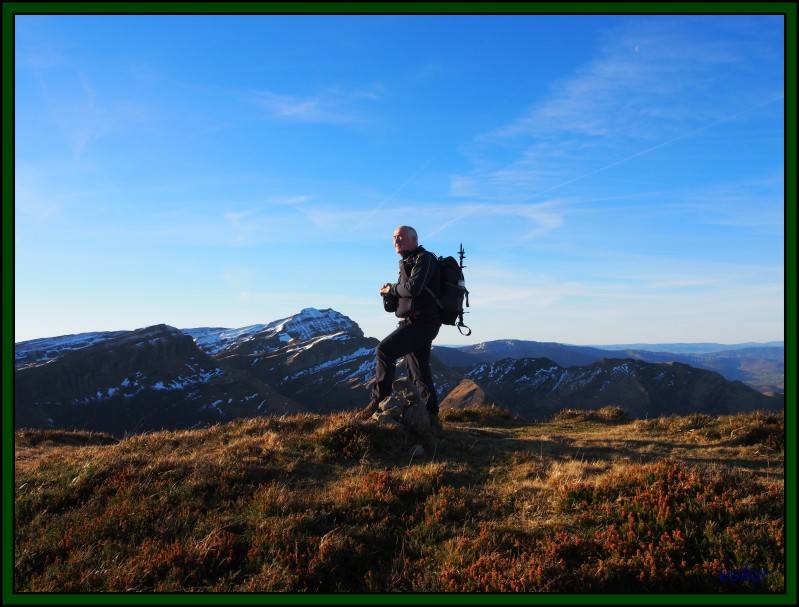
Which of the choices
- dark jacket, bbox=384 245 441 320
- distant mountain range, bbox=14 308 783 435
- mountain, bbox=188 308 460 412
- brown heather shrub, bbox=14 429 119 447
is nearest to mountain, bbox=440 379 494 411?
distant mountain range, bbox=14 308 783 435

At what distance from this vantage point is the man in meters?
9.31

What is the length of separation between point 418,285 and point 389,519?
13.8 ft

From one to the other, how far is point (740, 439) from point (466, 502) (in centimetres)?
725

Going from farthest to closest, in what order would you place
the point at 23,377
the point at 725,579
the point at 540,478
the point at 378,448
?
the point at 23,377 → the point at 378,448 → the point at 540,478 → the point at 725,579

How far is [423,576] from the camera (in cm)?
496

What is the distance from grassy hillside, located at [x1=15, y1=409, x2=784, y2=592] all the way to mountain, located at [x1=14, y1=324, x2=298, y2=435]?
86.0 m

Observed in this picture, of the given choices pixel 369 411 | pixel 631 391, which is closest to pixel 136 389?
pixel 631 391

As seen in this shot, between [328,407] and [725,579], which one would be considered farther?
[328,407]

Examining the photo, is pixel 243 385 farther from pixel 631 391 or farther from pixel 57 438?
pixel 57 438

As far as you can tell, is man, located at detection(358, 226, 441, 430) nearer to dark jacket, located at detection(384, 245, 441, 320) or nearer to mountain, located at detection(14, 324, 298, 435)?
dark jacket, located at detection(384, 245, 441, 320)

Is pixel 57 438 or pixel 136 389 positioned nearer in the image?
pixel 57 438

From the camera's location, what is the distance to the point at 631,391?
92625 mm
